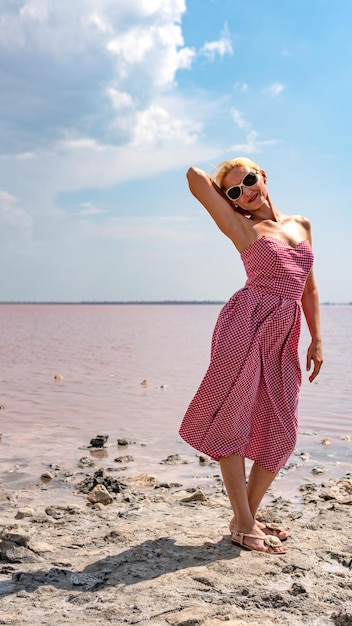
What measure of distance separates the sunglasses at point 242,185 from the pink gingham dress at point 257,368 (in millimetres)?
290

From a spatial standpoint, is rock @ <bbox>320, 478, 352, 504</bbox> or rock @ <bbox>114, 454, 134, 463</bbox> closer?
rock @ <bbox>320, 478, 352, 504</bbox>

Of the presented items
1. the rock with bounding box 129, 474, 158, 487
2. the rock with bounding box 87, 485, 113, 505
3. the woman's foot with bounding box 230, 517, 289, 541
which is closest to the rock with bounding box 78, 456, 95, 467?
the rock with bounding box 129, 474, 158, 487

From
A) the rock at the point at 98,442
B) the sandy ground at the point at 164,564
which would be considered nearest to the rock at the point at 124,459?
the rock at the point at 98,442

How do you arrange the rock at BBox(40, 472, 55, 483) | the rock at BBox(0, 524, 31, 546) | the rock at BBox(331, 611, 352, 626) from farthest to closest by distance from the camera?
the rock at BBox(40, 472, 55, 483) → the rock at BBox(0, 524, 31, 546) → the rock at BBox(331, 611, 352, 626)

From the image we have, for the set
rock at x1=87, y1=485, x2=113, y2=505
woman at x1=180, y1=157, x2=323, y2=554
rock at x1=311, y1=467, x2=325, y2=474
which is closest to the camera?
woman at x1=180, y1=157, x2=323, y2=554

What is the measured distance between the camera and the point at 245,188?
12.6ft

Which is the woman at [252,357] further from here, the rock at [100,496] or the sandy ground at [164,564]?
the rock at [100,496]

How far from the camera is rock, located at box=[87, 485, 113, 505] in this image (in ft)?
15.4

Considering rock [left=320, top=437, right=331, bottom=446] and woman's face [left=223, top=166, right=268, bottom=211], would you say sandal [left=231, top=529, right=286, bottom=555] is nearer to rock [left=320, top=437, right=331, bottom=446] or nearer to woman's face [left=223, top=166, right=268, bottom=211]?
woman's face [left=223, top=166, right=268, bottom=211]

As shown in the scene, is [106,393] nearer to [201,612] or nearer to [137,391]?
[137,391]

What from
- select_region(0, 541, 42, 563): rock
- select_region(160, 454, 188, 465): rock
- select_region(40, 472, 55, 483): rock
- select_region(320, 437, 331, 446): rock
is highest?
select_region(320, 437, 331, 446): rock

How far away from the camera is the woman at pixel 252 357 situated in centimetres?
375

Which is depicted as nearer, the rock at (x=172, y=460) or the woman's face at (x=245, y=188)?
the woman's face at (x=245, y=188)

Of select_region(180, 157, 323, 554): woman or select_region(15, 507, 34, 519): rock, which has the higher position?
select_region(180, 157, 323, 554): woman
